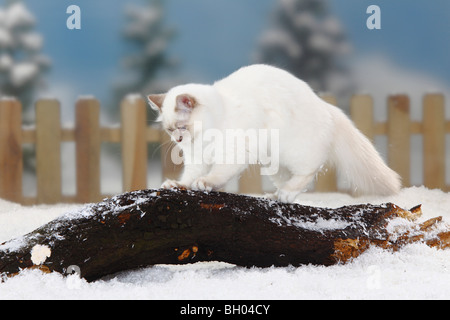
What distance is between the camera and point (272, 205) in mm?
2021

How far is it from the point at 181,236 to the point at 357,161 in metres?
1.08

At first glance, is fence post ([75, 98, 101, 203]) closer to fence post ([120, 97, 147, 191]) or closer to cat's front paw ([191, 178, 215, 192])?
A: fence post ([120, 97, 147, 191])

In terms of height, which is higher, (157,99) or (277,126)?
(157,99)

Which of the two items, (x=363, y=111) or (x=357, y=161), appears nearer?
(x=357, y=161)

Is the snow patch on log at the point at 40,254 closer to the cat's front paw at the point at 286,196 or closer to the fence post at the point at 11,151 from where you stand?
the cat's front paw at the point at 286,196

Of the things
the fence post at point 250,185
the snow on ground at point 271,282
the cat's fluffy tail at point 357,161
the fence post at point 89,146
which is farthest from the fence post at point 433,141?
the fence post at point 89,146

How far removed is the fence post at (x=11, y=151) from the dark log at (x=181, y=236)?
233cm

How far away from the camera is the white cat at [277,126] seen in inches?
80.2

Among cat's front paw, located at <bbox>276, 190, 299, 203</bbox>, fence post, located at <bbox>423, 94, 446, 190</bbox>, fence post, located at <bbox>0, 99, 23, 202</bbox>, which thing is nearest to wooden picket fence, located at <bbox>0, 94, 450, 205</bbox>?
fence post, located at <bbox>0, 99, 23, 202</bbox>

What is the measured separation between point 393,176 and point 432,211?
830 mm

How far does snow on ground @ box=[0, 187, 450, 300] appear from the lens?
1633mm

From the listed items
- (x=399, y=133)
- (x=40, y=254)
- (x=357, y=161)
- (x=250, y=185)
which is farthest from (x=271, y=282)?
(x=399, y=133)

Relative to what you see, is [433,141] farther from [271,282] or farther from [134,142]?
[271,282]

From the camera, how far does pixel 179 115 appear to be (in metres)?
2.01
